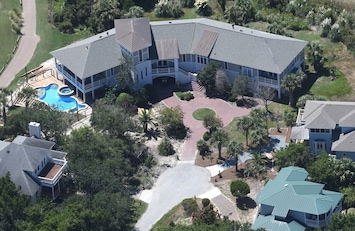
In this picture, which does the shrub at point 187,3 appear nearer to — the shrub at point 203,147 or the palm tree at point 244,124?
the palm tree at point 244,124

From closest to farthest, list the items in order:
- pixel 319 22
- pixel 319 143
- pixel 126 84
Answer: pixel 319 143 → pixel 126 84 → pixel 319 22

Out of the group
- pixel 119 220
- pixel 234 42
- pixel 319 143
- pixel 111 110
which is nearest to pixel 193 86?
pixel 234 42

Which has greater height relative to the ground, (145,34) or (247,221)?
(145,34)

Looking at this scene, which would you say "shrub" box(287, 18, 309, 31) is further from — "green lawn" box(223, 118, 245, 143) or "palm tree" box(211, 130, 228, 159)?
"palm tree" box(211, 130, 228, 159)

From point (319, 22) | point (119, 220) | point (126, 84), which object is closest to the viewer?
point (119, 220)

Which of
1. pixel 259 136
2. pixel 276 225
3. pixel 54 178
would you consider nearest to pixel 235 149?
pixel 259 136

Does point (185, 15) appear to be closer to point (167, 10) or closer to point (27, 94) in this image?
point (167, 10)

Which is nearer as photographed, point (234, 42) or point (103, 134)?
point (103, 134)

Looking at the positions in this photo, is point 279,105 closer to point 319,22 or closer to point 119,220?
point 319,22

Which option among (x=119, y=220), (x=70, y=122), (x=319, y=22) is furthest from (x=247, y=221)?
(x=319, y=22)
